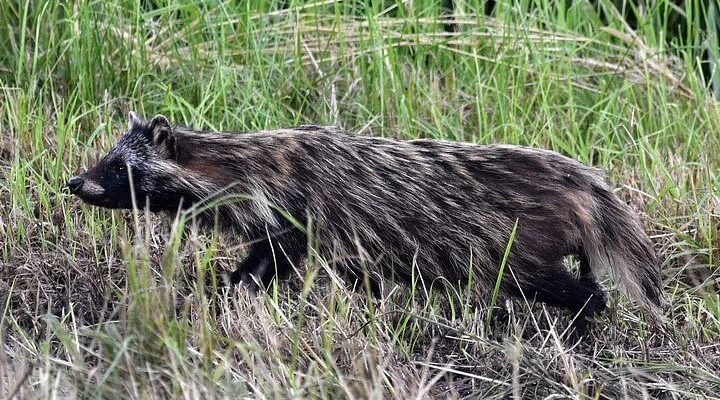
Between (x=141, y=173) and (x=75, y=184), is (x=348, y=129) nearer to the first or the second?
(x=141, y=173)

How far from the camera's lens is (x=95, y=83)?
6.57 metres

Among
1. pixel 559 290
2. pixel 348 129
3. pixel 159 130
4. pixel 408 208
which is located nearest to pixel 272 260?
pixel 408 208

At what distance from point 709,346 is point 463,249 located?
100cm

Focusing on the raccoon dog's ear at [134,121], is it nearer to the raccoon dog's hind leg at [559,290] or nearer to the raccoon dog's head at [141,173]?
the raccoon dog's head at [141,173]

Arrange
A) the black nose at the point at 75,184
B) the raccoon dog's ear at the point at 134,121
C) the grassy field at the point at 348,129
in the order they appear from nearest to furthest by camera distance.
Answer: the grassy field at the point at 348,129 < the black nose at the point at 75,184 < the raccoon dog's ear at the point at 134,121

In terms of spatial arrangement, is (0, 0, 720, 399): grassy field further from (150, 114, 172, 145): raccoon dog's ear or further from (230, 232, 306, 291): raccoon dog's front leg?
(150, 114, 172, 145): raccoon dog's ear

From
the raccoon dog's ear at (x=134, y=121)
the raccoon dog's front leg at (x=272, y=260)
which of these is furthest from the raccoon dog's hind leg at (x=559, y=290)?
the raccoon dog's ear at (x=134, y=121)

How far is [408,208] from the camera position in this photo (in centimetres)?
499

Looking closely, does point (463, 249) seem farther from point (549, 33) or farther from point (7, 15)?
point (7, 15)

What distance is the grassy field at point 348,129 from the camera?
13.0 ft

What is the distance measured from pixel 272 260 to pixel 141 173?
624 mm

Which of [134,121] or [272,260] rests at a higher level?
[134,121]

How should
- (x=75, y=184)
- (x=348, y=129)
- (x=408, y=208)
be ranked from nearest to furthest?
(x=75, y=184) → (x=408, y=208) → (x=348, y=129)

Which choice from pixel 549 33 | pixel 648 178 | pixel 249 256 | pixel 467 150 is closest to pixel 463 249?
pixel 467 150
